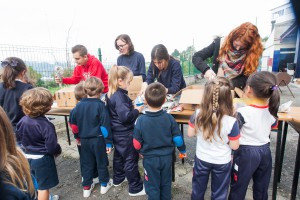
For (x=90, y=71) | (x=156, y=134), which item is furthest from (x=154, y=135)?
(x=90, y=71)

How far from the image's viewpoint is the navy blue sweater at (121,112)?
2.06 metres

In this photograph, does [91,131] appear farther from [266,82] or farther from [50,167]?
[266,82]

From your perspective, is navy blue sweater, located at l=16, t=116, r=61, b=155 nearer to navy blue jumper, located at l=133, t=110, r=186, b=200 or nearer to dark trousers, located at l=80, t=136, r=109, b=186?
dark trousers, located at l=80, t=136, r=109, b=186

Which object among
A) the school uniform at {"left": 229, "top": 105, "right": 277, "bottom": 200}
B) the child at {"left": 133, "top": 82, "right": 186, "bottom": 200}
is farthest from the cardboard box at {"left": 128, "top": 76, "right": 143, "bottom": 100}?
the school uniform at {"left": 229, "top": 105, "right": 277, "bottom": 200}

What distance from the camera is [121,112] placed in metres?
2.07

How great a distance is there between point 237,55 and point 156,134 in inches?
50.4

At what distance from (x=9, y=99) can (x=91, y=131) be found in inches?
39.4

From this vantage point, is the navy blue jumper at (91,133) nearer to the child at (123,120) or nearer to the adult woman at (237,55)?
the child at (123,120)

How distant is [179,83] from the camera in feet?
9.05

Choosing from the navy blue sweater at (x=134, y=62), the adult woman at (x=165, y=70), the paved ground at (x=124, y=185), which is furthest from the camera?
the navy blue sweater at (x=134, y=62)

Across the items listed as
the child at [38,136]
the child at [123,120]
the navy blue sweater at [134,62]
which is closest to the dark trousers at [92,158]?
the child at [123,120]

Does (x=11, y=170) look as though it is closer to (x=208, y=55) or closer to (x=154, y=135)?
(x=154, y=135)

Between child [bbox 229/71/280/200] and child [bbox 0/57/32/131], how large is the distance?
7.54 ft

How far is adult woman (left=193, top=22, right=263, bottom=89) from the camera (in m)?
2.10
